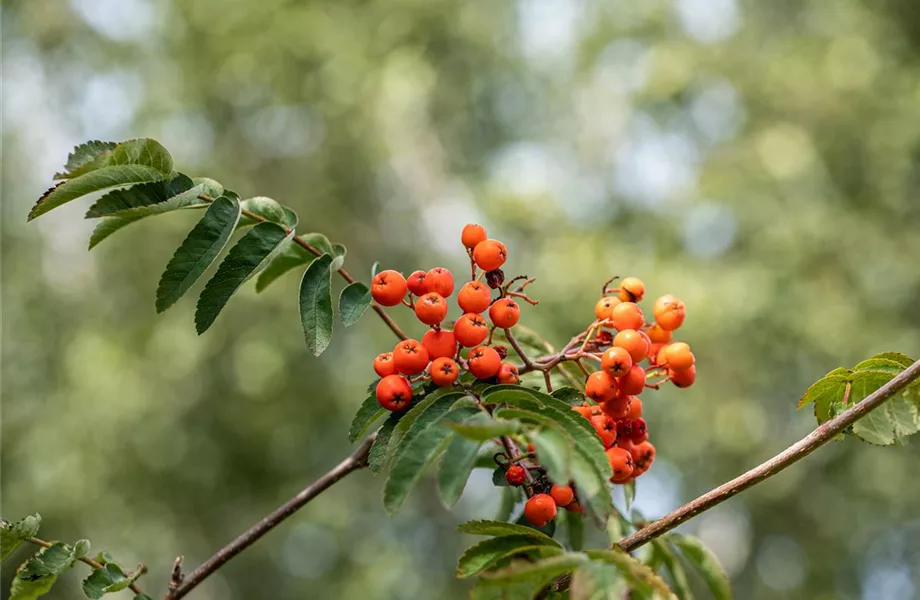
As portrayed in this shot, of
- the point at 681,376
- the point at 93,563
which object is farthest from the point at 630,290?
the point at 93,563

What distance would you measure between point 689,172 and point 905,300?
11.5 ft

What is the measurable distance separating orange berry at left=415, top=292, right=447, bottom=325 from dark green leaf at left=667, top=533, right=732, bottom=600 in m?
0.89

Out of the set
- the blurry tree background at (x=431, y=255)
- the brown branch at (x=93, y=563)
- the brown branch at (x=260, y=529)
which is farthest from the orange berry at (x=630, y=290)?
the blurry tree background at (x=431, y=255)

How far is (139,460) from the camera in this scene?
438 inches

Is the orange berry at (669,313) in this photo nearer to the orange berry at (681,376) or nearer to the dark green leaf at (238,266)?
the orange berry at (681,376)

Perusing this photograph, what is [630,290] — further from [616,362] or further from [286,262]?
[286,262]

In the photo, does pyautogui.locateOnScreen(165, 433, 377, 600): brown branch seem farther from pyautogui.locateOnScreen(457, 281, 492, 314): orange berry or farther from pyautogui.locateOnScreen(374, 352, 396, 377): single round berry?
pyautogui.locateOnScreen(457, 281, 492, 314): orange berry

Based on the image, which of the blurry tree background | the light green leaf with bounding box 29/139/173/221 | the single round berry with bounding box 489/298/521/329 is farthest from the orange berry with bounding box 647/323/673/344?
the blurry tree background

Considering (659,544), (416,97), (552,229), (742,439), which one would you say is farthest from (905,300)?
(659,544)

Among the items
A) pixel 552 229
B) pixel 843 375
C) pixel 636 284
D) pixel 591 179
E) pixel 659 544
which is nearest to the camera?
pixel 843 375

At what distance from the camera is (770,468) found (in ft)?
3.85

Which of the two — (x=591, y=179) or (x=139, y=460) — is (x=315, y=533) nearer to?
(x=139, y=460)

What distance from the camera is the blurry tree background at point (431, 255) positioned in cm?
1102

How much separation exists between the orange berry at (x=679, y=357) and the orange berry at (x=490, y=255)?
38 cm
